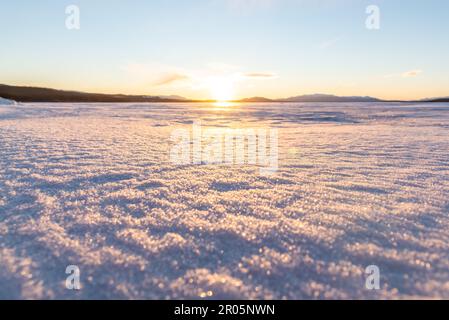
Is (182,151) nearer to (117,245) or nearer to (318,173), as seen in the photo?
(318,173)

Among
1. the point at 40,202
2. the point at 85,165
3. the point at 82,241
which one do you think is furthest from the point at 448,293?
the point at 85,165

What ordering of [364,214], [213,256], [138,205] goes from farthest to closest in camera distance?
1. [138,205]
2. [364,214]
3. [213,256]

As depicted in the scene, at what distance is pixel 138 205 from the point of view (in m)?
1.74

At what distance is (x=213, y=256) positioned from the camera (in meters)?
1.19

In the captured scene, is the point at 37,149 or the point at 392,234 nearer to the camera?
the point at 392,234

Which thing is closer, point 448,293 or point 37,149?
point 448,293

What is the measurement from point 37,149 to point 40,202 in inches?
87.1

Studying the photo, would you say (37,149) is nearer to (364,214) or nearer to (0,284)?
(0,284)
